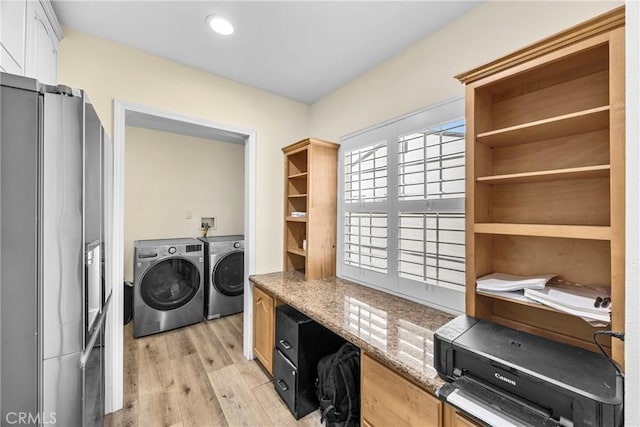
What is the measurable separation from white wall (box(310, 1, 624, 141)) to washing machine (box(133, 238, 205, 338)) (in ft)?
7.46

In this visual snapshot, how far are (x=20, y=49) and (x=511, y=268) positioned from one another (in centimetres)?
259

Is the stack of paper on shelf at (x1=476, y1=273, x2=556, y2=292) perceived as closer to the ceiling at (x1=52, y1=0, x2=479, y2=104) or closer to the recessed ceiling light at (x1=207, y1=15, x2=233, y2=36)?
the ceiling at (x1=52, y1=0, x2=479, y2=104)

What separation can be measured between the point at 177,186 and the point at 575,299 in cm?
421

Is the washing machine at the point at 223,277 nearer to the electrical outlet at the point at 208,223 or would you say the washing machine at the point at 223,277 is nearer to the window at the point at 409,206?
the electrical outlet at the point at 208,223

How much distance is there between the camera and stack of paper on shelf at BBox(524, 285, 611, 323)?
0.92m

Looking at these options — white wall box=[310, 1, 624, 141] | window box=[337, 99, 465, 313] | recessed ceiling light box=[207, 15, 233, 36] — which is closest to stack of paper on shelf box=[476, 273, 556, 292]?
window box=[337, 99, 465, 313]

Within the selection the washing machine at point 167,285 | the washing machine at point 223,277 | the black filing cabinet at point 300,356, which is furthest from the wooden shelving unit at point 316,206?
the washing machine at point 167,285

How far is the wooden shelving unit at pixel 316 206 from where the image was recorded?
2.35 meters

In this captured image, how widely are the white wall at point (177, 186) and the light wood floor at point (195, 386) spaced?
141 centimetres

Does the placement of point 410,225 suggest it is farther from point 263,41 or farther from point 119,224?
point 119,224

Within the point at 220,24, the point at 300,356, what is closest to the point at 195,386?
the point at 300,356

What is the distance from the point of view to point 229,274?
3488mm

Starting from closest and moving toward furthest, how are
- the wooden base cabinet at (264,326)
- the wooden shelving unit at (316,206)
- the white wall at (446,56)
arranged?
the white wall at (446,56) < the wooden base cabinet at (264,326) < the wooden shelving unit at (316,206)

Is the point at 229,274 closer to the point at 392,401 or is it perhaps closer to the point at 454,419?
the point at 392,401
